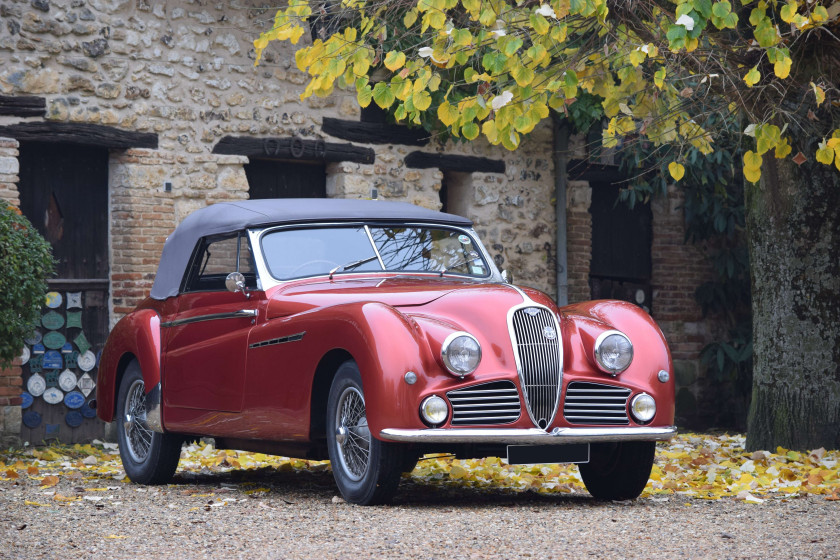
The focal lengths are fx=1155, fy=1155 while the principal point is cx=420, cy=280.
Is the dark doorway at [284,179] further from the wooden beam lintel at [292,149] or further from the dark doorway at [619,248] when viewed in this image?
the dark doorway at [619,248]

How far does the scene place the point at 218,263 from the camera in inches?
291

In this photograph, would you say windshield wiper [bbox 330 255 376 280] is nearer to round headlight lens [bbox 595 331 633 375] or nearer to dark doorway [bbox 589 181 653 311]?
round headlight lens [bbox 595 331 633 375]

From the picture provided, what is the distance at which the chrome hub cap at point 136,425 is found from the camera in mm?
7660

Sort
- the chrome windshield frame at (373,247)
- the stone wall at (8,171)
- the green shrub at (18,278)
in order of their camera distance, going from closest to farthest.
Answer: the chrome windshield frame at (373,247) < the green shrub at (18,278) < the stone wall at (8,171)

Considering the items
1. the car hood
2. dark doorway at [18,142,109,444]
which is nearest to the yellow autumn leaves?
the car hood

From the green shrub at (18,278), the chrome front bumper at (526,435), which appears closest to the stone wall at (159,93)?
the green shrub at (18,278)

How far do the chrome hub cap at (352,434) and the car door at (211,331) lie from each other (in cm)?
102

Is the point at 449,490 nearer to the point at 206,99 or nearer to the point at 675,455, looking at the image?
the point at 675,455

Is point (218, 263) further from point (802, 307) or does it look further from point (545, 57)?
point (802, 307)

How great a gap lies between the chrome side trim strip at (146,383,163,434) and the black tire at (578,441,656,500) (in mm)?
2715

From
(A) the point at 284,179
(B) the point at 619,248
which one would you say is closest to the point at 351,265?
(A) the point at 284,179

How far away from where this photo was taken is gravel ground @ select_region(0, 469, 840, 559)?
177 inches

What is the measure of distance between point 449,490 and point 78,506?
2104mm

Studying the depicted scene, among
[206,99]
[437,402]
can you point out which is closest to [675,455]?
[437,402]
